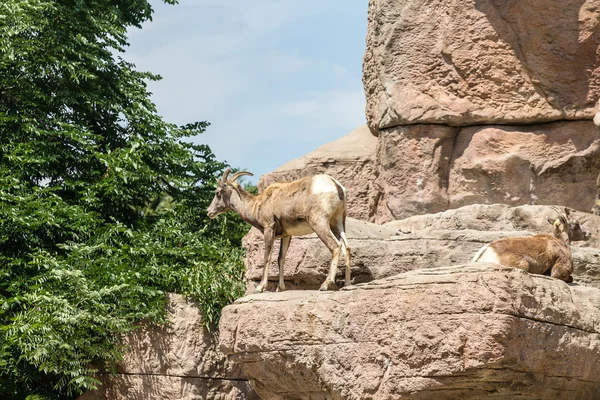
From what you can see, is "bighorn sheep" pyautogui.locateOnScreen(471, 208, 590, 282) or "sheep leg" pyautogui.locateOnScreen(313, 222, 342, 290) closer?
"bighorn sheep" pyautogui.locateOnScreen(471, 208, 590, 282)

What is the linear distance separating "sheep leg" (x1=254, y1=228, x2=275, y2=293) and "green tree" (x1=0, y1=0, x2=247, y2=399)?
1.84 m

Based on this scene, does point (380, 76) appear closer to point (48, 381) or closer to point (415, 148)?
point (415, 148)

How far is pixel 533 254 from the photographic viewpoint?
10562 mm

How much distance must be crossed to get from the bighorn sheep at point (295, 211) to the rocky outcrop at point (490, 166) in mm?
2689

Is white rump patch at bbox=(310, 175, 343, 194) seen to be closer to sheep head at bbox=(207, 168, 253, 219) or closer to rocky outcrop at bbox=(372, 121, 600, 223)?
sheep head at bbox=(207, 168, 253, 219)

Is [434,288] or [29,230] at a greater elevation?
[29,230]

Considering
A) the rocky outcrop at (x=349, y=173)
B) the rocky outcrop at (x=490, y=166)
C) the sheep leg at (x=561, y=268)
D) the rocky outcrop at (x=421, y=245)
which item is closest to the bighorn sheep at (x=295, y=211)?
the rocky outcrop at (x=421, y=245)

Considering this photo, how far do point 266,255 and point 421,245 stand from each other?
170cm

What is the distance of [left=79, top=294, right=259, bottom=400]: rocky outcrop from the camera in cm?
1332

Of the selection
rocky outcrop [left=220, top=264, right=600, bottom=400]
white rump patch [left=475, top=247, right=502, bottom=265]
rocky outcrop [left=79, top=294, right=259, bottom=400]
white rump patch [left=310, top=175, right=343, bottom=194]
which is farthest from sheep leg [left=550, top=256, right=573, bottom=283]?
rocky outcrop [left=79, top=294, right=259, bottom=400]

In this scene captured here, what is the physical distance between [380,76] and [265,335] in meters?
5.12

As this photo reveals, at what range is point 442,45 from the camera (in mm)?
14070

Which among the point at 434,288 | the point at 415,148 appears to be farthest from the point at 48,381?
the point at 434,288

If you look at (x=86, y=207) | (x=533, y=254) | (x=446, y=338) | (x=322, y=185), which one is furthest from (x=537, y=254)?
(x=86, y=207)
